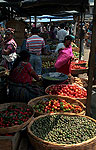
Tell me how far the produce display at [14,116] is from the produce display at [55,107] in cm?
31

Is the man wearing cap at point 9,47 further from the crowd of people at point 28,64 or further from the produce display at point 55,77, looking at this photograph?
the produce display at point 55,77

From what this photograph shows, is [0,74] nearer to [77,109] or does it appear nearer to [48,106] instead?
[48,106]

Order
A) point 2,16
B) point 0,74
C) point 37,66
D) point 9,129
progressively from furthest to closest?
point 2,16, point 37,66, point 0,74, point 9,129

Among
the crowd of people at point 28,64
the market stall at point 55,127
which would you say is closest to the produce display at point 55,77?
the crowd of people at point 28,64

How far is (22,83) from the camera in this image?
159 inches

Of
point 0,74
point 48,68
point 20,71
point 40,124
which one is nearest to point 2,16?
point 48,68

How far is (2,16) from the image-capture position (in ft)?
27.8

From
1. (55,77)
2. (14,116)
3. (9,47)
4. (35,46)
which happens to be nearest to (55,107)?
(14,116)

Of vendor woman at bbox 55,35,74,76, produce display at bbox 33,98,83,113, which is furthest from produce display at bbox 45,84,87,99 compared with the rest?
vendor woman at bbox 55,35,74,76

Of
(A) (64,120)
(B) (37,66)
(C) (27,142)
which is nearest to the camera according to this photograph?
(C) (27,142)

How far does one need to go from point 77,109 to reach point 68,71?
221 cm

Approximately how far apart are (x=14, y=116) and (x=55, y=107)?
0.91 m

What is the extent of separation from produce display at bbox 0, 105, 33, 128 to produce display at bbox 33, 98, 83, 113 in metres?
0.31

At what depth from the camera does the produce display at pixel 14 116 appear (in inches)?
106
